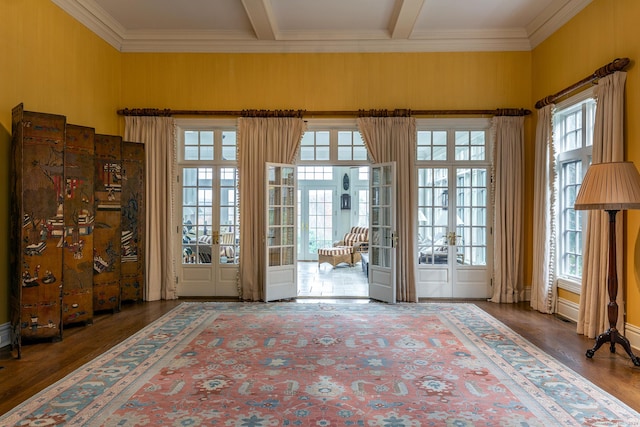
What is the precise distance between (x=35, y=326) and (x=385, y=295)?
4.49 m

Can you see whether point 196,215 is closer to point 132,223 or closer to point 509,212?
point 132,223

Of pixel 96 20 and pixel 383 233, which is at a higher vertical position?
pixel 96 20

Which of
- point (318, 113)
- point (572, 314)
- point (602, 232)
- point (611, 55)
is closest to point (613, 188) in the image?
point (602, 232)

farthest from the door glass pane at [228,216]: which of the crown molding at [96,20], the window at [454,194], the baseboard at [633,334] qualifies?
the baseboard at [633,334]

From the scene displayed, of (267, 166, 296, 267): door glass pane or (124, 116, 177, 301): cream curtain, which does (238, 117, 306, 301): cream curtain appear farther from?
(124, 116, 177, 301): cream curtain

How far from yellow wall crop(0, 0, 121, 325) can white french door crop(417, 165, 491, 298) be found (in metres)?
5.18

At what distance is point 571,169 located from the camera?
5.56 metres

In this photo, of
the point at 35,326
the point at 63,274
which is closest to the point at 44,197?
the point at 63,274

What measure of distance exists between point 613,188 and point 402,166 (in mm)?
3171

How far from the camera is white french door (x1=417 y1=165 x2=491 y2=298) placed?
22.2ft

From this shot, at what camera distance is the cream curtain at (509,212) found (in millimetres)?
6512

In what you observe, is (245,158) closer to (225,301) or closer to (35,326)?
(225,301)

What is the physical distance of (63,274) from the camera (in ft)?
15.1

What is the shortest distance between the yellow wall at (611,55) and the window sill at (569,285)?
37.7 inches
